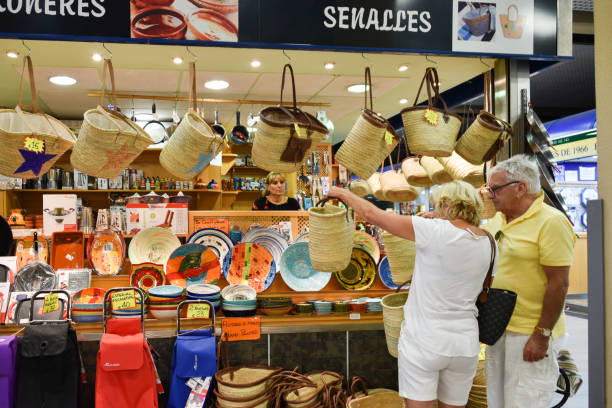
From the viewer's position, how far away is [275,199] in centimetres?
464

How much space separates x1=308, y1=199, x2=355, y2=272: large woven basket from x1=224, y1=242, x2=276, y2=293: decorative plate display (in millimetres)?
879

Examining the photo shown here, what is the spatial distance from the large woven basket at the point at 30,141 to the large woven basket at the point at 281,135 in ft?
3.68

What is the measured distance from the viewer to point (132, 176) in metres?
6.79

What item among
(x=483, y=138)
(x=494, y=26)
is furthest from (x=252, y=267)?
(x=494, y=26)

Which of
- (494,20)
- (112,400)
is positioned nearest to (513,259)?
(494,20)

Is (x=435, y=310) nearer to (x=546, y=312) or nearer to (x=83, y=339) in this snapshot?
(x=546, y=312)

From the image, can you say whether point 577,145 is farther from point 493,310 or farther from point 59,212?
point 59,212

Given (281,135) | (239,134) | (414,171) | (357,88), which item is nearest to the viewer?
(281,135)

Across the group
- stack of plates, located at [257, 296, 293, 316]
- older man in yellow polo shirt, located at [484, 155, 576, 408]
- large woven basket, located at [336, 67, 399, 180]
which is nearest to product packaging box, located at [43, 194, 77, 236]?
stack of plates, located at [257, 296, 293, 316]

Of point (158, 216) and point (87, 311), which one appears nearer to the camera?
point (87, 311)

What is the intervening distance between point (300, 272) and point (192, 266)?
69cm

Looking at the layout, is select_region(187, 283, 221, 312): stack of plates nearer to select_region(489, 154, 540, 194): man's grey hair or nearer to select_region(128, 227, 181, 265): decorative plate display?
select_region(128, 227, 181, 265): decorative plate display

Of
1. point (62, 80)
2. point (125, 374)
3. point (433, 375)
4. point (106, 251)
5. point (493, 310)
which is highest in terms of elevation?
point (62, 80)

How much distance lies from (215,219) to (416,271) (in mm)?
2075
